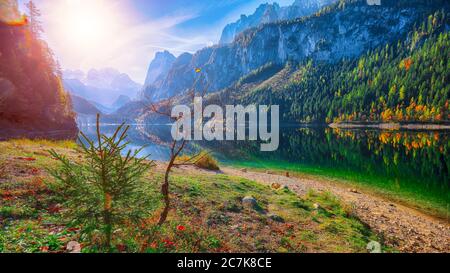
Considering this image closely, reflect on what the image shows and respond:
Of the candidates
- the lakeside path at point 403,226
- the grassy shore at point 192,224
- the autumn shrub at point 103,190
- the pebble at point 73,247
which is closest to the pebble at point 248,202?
the grassy shore at point 192,224

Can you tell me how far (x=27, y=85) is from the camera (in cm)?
5722

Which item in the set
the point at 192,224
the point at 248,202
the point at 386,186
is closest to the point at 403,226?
the point at 248,202

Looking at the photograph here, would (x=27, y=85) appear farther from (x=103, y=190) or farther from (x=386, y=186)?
(x=386, y=186)

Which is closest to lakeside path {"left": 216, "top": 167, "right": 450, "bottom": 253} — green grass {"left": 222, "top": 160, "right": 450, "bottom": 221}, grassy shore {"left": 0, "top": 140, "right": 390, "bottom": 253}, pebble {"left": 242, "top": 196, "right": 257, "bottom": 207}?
grassy shore {"left": 0, "top": 140, "right": 390, "bottom": 253}

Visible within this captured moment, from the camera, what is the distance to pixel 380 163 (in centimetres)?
3828

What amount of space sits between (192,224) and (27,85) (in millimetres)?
68655

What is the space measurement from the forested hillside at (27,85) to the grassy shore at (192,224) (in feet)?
149

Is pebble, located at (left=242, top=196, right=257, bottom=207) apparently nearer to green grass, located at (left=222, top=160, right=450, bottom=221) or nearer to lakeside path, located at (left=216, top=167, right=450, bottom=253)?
lakeside path, located at (left=216, top=167, right=450, bottom=253)

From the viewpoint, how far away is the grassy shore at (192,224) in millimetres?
6695

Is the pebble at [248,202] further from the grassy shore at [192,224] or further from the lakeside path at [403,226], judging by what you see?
the lakeside path at [403,226]

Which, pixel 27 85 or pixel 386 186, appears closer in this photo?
pixel 386 186
